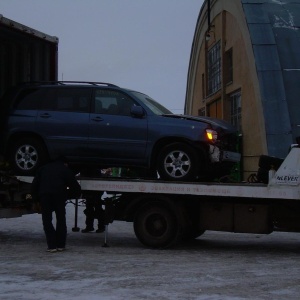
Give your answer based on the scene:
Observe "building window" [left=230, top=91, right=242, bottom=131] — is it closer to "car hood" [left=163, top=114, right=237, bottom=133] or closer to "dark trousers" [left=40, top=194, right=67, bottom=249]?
"car hood" [left=163, top=114, right=237, bottom=133]

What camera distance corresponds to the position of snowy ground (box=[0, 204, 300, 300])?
24.9 feet

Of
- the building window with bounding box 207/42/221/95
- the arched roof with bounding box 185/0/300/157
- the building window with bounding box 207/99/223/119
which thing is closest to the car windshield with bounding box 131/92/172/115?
the arched roof with bounding box 185/0/300/157

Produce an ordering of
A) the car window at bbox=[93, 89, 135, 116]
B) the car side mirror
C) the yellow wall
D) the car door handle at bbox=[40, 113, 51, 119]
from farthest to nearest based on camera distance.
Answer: the yellow wall
the car door handle at bbox=[40, 113, 51, 119]
the car window at bbox=[93, 89, 135, 116]
the car side mirror

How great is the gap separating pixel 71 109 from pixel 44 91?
0.72 m

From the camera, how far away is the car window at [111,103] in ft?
38.5

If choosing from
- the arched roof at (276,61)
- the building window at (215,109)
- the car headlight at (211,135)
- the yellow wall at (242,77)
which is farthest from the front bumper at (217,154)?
the building window at (215,109)

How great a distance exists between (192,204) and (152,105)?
1882mm

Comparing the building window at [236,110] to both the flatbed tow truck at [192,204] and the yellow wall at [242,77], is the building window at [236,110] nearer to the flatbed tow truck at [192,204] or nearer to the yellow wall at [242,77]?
the yellow wall at [242,77]

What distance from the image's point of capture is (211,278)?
8531 millimetres

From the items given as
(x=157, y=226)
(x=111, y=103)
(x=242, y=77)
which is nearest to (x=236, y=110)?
(x=242, y=77)

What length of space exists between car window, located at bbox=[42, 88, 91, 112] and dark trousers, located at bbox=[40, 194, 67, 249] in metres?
1.65

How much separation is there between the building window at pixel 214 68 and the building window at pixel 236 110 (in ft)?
7.04

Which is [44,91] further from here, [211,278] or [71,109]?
[211,278]

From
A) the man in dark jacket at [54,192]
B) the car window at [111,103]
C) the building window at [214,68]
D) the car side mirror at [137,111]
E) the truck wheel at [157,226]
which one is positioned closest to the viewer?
the man in dark jacket at [54,192]
